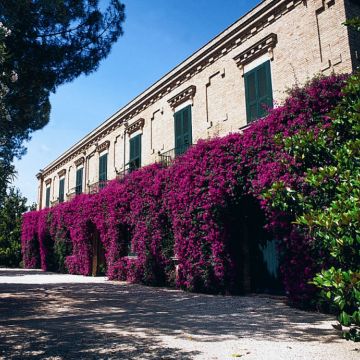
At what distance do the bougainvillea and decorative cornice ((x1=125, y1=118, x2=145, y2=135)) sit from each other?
331 centimetres

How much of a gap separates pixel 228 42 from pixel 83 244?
11.9 m

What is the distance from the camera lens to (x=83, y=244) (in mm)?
18719

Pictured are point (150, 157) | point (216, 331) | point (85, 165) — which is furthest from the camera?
point (85, 165)

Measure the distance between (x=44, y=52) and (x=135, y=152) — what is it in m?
9.54

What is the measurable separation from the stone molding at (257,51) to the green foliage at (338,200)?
8106 millimetres

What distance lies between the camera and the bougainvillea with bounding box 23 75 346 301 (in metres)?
8.09

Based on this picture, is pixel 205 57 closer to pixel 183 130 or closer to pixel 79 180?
pixel 183 130

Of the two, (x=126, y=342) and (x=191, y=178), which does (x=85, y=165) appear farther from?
(x=126, y=342)

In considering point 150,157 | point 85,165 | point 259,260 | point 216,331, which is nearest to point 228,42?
point 150,157

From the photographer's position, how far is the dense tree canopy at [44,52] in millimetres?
8352

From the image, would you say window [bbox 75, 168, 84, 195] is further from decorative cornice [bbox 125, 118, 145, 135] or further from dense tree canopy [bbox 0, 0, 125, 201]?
dense tree canopy [bbox 0, 0, 125, 201]

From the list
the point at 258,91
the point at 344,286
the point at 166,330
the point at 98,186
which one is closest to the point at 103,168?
the point at 98,186

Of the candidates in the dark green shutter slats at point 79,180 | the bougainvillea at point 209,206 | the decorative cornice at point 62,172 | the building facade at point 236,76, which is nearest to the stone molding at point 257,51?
the building facade at point 236,76

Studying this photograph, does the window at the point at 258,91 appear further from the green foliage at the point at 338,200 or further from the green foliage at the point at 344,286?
the green foliage at the point at 344,286
